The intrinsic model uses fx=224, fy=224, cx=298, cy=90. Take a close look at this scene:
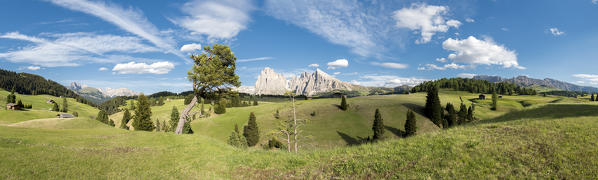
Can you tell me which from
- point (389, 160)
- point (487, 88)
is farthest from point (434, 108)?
point (487, 88)

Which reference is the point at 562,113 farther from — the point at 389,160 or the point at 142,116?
the point at 142,116

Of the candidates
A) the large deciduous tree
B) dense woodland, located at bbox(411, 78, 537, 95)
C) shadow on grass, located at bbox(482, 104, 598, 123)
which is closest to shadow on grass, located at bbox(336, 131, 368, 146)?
the large deciduous tree

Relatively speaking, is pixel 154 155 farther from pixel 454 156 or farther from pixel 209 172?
pixel 454 156

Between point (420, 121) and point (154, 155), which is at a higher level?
point (154, 155)

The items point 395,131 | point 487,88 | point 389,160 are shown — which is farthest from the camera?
point 487,88

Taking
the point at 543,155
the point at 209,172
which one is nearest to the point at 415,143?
the point at 543,155

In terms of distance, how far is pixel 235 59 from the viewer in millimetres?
28844

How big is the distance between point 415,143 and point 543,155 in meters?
3.91

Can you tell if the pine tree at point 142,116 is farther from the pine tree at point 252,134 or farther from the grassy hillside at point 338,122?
the pine tree at point 252,134

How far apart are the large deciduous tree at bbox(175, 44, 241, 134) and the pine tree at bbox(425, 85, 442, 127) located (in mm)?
70754

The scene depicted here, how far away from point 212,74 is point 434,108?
74813 millimetres

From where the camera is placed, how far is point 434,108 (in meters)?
75.4

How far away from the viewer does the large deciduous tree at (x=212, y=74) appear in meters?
26.1

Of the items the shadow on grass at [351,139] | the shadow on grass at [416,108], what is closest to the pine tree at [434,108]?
the shadow on grass at [416,108]
